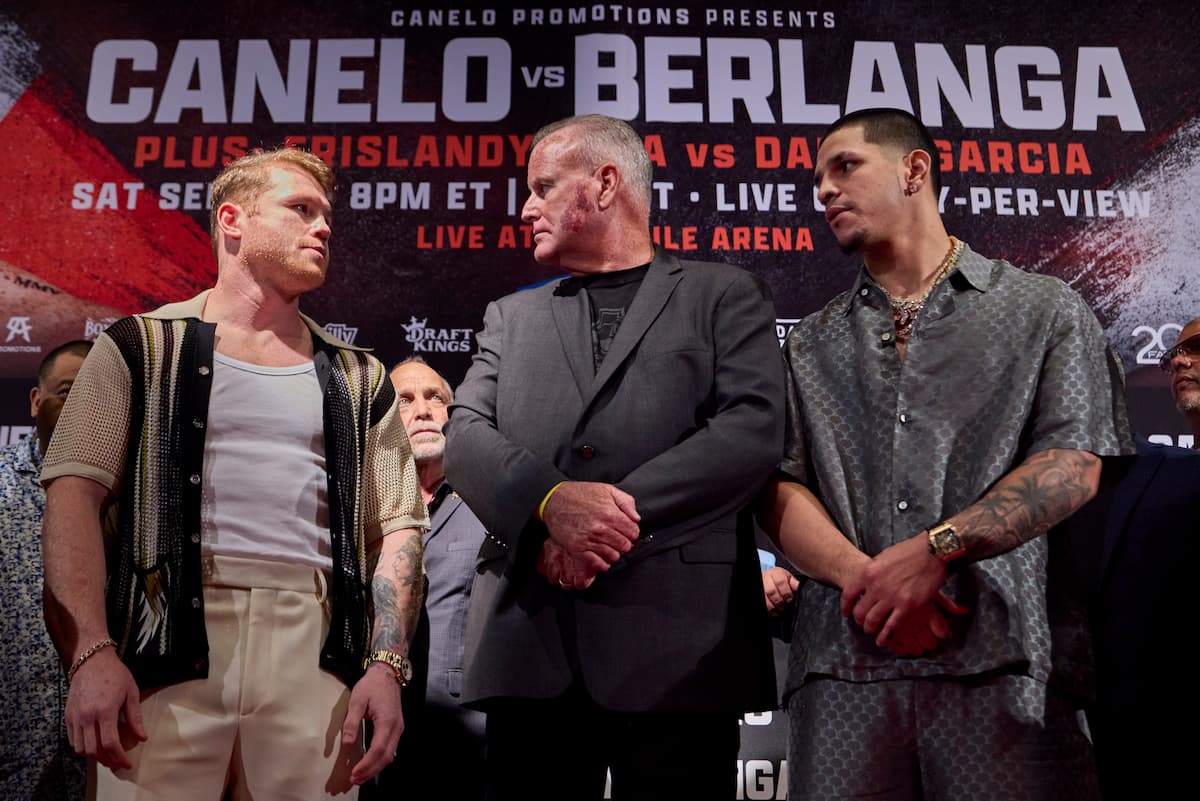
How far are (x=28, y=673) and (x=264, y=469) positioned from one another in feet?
3.99

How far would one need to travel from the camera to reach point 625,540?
1896 millimetres

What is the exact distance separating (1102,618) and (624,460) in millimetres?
1346

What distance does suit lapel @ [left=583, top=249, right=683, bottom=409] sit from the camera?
211 centimetres

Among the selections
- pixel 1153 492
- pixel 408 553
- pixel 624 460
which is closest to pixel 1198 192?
pixel 1153 492

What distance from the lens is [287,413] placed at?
2.14 metres

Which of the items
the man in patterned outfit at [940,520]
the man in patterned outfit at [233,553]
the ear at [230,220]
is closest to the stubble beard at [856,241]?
the man in patterned outfit at [940,520]

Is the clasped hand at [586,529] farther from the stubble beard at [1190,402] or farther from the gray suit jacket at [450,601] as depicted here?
the stubble beard at [1190,402]

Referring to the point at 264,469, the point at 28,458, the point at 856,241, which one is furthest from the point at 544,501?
the point at 28,458

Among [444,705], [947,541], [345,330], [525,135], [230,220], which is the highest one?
[525,135]

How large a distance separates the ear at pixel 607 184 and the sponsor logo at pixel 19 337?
2.66m

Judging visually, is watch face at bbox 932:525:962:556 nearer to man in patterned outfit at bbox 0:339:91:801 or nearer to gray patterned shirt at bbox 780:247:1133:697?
gray patterned shirt at bbox 780:247:1133:697

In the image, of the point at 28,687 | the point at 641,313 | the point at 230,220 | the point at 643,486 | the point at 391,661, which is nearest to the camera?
A: the point at 643,486

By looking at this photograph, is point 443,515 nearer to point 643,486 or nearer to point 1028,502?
point 643,486

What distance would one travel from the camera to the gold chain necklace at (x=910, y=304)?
2.25 metres
